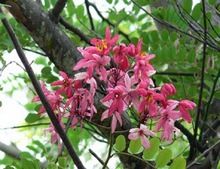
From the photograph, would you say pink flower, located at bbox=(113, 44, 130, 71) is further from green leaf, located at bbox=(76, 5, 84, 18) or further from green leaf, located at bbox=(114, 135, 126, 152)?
green leaf, located at bbox=(76, 5, 84, 18)

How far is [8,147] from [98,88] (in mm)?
1089

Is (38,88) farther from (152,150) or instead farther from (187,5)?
(187,5)

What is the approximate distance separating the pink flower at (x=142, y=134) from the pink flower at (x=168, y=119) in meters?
0.04

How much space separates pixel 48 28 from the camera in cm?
140

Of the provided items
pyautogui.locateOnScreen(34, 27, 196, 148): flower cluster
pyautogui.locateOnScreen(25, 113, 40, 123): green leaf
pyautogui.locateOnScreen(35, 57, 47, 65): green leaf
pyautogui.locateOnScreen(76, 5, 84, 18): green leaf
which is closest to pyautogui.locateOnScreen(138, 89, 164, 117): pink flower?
pyautogui.locateOnScreen(34, 27, 196, 148): flower cluster

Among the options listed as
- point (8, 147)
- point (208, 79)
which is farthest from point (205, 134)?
point (8, 147)

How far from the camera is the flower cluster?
39.5 inches

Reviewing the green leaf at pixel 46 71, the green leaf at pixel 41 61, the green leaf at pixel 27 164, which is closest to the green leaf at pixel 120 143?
the green leaf at pixel 27 164

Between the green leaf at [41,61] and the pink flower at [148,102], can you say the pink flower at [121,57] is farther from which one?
the green leaf at [41,61]

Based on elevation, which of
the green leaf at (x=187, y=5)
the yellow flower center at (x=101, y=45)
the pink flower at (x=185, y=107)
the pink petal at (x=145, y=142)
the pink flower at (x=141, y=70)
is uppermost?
the green leaf at (x=187, y=5)

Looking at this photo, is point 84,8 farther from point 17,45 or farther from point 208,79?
point 17,45

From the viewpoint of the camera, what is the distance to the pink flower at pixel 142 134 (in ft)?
3.30

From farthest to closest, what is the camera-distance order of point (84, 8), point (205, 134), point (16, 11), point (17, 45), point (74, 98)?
1. point (84, 8)
2. point (205, 134)
3. point (16, 11)
4. point (74, 98)
5. point (17, 45)

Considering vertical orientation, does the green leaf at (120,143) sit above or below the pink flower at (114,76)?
below
